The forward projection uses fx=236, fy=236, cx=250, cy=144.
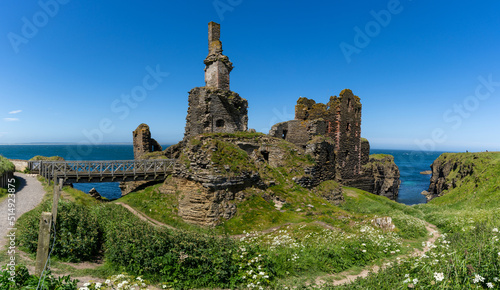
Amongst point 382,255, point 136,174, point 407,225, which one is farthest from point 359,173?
point 136,174

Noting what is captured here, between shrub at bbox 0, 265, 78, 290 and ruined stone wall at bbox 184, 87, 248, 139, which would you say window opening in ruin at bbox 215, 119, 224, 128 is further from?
shrub at bbox 0, 265, 78, 290

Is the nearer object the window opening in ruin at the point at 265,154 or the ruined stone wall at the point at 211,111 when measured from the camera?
the window opening in ruin at the point at 265,154

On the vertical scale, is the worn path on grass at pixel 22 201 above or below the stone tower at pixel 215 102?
below

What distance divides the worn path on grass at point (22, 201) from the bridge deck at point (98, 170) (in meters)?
1.38

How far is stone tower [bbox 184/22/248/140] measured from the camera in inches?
915

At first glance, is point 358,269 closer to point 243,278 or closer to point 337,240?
point 337,240

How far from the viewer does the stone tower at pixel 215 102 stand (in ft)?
76.3

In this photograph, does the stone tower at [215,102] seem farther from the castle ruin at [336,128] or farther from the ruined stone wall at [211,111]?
the castle ruin at [336,128]

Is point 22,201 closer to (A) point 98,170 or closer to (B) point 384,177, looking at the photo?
(A) point 98,170

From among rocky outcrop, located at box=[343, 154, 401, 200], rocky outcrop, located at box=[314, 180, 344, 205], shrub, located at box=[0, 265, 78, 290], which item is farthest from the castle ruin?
shrub, located at box=[0, 265, 78, 290]

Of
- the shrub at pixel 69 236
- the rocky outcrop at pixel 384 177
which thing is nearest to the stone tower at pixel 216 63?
the shrub at pixel 69 236

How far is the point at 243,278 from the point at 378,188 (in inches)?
1552

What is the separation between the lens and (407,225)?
13.3 metres

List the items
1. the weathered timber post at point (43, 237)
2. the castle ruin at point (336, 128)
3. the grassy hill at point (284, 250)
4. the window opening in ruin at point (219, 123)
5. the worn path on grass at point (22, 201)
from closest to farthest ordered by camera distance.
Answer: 1. the weathered timber post at point (43, 237)
2. the grassy hill at point (284, 250)
3. the worn path on grass at point (22, 201)
4. the window opening in ruin at point (219, 123)
5. the castle ruin at point (336, 128)
